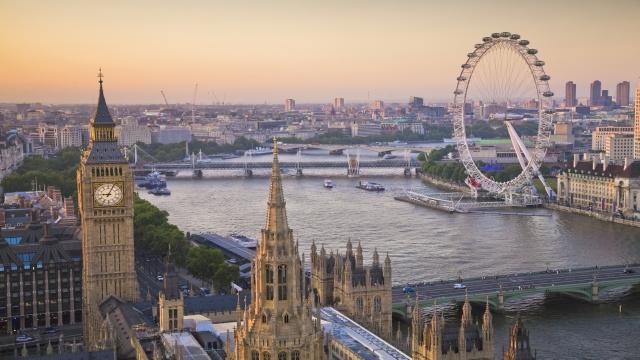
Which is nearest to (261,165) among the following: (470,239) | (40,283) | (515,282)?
(470,239)

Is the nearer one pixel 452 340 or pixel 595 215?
pixel 452 340

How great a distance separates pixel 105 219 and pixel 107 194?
2.26 feet

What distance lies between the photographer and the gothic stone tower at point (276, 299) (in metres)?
12.1

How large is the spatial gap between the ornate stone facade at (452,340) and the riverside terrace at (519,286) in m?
9.65

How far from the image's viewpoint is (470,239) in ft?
140

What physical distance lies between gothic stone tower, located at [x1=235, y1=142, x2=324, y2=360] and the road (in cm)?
1555

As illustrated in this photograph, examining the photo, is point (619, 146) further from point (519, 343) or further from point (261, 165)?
point (519, 343)

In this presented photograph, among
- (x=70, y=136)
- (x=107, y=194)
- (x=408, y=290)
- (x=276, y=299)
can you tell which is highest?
(x=70, y=136)

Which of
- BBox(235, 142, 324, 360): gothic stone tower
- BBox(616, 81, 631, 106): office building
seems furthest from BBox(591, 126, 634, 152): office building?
BBox(235, 142, 324, 360): gothic stone tower

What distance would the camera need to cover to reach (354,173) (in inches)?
3022

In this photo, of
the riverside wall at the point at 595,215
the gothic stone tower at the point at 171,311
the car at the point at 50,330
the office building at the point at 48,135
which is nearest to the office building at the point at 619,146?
the riverside wall at the point at 595,215

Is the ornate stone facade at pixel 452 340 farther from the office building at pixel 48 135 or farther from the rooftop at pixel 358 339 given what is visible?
the office building at pixel 48 135

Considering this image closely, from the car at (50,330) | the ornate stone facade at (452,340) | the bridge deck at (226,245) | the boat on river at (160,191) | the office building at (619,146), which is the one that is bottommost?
the car at (50,330)

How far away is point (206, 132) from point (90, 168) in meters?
Answer: 108
